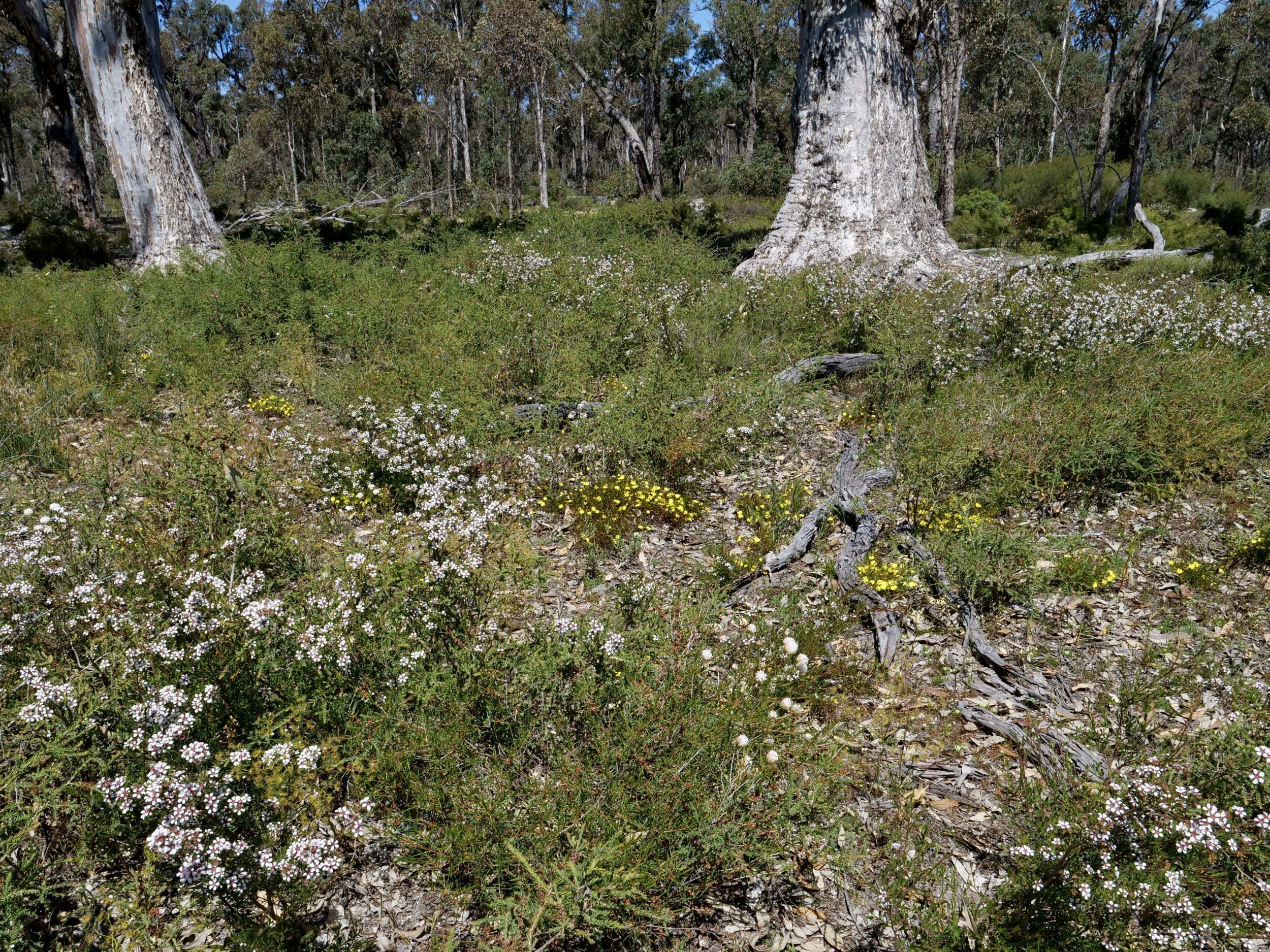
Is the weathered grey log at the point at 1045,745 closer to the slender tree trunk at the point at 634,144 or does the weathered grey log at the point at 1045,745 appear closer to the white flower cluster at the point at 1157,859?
the white flower cluster at the point at 1157,859

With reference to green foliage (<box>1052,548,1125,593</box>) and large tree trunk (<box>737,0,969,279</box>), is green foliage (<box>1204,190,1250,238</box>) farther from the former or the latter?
green foliage (<box>1052,548,1125,593</box>)

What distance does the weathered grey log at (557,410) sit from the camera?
5.57 meters

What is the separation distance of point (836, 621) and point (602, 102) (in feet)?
77.9

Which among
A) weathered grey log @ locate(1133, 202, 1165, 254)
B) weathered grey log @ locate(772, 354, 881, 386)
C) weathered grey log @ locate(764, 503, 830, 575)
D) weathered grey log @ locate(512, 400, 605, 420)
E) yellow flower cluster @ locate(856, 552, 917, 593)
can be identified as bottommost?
yellow flower cluster @ locate(856, 552, 917, 593)

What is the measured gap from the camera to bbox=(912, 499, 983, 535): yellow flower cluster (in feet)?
14.3

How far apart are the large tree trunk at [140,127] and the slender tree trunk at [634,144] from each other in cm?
1358

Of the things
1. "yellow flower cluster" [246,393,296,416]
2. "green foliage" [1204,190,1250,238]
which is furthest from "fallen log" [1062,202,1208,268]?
"yellow flower cluster" [246,393,296,416]

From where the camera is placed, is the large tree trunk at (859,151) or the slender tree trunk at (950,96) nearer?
the large tree trunk at (859,151)

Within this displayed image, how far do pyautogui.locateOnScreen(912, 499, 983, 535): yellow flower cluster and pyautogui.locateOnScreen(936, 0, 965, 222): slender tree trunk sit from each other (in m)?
14.8

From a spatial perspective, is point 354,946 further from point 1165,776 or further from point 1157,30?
point 1157,30

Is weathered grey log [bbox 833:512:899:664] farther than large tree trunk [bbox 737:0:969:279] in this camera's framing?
No

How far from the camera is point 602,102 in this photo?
23203 millimetres

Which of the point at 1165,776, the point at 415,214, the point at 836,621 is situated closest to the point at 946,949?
the point at 1165,776

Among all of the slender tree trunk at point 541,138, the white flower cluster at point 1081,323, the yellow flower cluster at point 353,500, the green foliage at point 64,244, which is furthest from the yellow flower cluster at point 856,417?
the slender tree trunk at point 541,138
